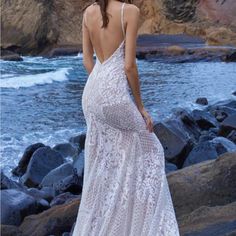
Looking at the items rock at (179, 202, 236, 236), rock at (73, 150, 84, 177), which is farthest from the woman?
rock at (73, 150, 84, 177)

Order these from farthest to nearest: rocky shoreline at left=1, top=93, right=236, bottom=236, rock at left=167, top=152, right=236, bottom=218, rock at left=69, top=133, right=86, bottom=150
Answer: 1. rock at left=69, top=133, right=86, bottom=150
2. rock at left=167, top=152, right=236, bottom=218
3. rocky shoreline at left=1, top=93, right=236, bottom=236

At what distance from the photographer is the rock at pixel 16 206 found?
18.6ft

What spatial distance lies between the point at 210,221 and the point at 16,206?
2442mm

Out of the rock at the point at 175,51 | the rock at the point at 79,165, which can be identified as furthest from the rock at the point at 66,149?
the rock at the point at 175,51

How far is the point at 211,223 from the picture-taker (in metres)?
3.83

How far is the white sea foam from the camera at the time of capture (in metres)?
19.4

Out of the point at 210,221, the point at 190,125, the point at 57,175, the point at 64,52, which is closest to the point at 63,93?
the point at 190,125

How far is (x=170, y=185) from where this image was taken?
475 centimetres

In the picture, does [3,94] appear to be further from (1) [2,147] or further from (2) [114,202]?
(2) [114,202]

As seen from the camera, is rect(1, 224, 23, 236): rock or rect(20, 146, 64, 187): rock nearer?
rect(1, 224, 23, 236): rock

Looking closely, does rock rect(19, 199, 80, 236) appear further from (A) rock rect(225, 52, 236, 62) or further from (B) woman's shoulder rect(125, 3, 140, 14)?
(A) rock rect(225, 52, 236, 62)

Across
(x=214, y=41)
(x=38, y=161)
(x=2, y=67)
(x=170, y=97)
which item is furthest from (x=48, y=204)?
(x=214, y=41)

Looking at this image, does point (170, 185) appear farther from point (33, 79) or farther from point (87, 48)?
point (33, 79)

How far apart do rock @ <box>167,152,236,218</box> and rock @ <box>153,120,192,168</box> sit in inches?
121
